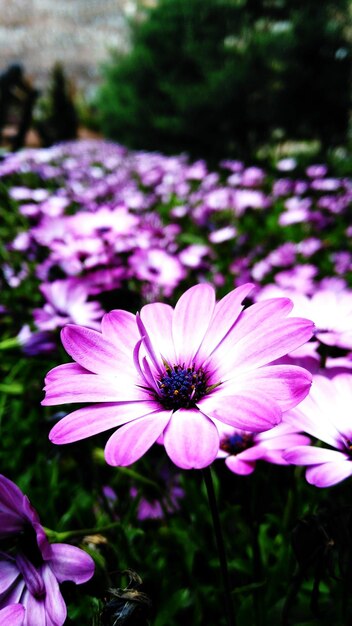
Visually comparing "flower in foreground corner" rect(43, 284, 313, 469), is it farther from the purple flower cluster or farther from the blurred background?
the blurred background

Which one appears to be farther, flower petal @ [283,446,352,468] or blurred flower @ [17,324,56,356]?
blurred flower @ [17,324,56,356]

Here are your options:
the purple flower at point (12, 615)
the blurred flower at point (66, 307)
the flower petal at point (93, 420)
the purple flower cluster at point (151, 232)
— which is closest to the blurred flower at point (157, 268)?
the purple flower cluster at point (151, 232)

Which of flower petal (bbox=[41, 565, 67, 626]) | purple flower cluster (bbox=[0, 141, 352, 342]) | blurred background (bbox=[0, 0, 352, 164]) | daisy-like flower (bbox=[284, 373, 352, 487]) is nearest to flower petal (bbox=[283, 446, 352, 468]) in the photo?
daisy-like flower (bbox=[284, 373, 352, 487])

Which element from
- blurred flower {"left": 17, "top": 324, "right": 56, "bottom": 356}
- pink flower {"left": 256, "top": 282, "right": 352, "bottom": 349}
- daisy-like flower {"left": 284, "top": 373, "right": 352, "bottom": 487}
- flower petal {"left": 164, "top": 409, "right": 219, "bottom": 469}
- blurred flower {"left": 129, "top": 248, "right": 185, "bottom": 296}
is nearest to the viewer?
flower petal {"left": 164, "top": 409, "right": 219, "bottom": 469}

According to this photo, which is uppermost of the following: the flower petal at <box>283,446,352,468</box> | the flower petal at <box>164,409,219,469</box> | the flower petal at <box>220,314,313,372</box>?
the flower petal at <box>220,314,313,372</box>

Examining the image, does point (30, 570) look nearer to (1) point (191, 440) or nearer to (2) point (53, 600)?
(2) point (53, 600)

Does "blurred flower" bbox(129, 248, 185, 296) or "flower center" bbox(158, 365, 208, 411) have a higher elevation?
"blurred flower" bbox(129, 248, 185, 296)
